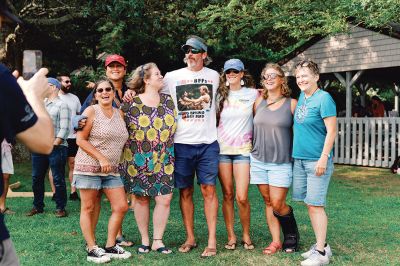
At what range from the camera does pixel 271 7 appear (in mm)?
12664

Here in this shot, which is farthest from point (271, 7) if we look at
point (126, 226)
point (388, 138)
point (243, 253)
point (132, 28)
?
point (243, 253)

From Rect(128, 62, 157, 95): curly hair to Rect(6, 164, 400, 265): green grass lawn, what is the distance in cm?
169

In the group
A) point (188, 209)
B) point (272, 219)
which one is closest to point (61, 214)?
point (188, 209)

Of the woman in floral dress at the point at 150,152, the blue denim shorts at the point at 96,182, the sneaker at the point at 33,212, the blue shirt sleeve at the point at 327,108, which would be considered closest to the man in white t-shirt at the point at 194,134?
the woman in floral dress at the point at 150,152

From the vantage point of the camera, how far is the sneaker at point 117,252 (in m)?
5.30

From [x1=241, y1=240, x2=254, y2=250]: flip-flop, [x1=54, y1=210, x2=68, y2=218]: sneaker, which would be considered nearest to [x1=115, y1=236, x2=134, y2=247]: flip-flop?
[x1=241, y1=240, x2=254, y2=250]: flip-flop

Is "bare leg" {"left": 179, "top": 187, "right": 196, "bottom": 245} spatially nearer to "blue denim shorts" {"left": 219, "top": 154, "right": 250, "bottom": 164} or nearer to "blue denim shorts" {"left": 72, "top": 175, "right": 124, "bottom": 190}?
"blue denim shorts" {"left": 219, "top": 154, "right": 250, "bottom": 164}

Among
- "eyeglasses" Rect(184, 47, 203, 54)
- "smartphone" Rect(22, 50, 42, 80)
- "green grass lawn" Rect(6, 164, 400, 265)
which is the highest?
"eyeglasses" Rect(184, 47, 203, 54)

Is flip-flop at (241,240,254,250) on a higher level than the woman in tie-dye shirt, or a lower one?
lower

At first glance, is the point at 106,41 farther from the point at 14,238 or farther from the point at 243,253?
the point at 243,253

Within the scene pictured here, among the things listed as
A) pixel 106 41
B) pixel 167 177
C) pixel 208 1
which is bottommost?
pixel 167 177

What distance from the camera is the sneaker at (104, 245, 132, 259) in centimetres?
530

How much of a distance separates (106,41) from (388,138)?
7.65 metres

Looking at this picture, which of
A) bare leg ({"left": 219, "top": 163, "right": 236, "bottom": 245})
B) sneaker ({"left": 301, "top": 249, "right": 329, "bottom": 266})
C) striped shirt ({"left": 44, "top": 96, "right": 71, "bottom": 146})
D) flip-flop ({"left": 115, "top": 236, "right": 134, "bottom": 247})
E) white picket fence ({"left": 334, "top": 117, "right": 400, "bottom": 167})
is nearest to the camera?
sneaker ({"left": 301, "top": 249, "right": 329, "bottom": 266})
